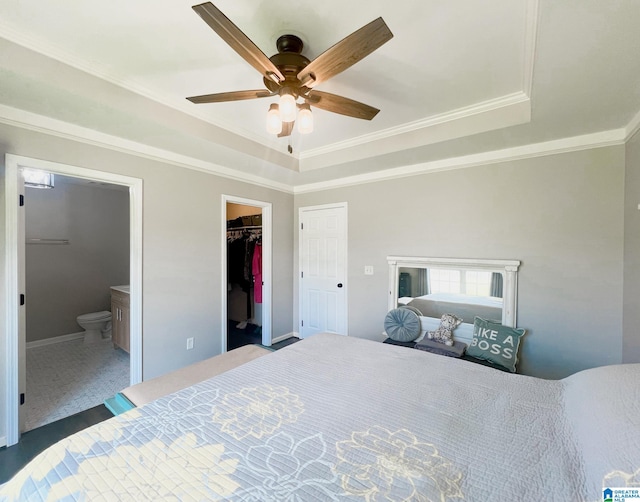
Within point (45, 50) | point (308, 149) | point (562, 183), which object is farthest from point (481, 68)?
point (45, 50)

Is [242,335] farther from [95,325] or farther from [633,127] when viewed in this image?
[633,127]

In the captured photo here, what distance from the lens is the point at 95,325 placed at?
3.88m

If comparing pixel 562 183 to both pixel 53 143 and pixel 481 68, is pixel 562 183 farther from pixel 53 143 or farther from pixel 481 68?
pixel 53 143

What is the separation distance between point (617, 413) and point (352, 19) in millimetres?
Result: 2027

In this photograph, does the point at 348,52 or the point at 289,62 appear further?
the point at 289,62

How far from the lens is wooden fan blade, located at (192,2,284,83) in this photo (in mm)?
1012

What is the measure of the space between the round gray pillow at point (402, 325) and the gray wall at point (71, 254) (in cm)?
451

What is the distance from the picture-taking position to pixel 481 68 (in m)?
1.73

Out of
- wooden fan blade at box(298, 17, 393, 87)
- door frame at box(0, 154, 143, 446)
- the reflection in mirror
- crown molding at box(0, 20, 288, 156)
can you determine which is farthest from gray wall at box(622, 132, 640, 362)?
door frame at box(0, 154, 143, 446)

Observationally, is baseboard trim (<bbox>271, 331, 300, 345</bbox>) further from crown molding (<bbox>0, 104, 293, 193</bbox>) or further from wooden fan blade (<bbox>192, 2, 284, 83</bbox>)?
wooden fan blade (<bbox>192, 2, 284, 83</bbox>)

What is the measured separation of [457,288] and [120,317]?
4.11 metres

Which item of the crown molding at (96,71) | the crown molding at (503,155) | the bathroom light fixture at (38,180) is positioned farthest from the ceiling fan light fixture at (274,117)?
the bathroom light fixture at (38,180)

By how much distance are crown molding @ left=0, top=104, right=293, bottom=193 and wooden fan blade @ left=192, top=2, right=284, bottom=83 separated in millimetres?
1757

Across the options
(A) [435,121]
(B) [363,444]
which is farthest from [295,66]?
(B) [363,444]
